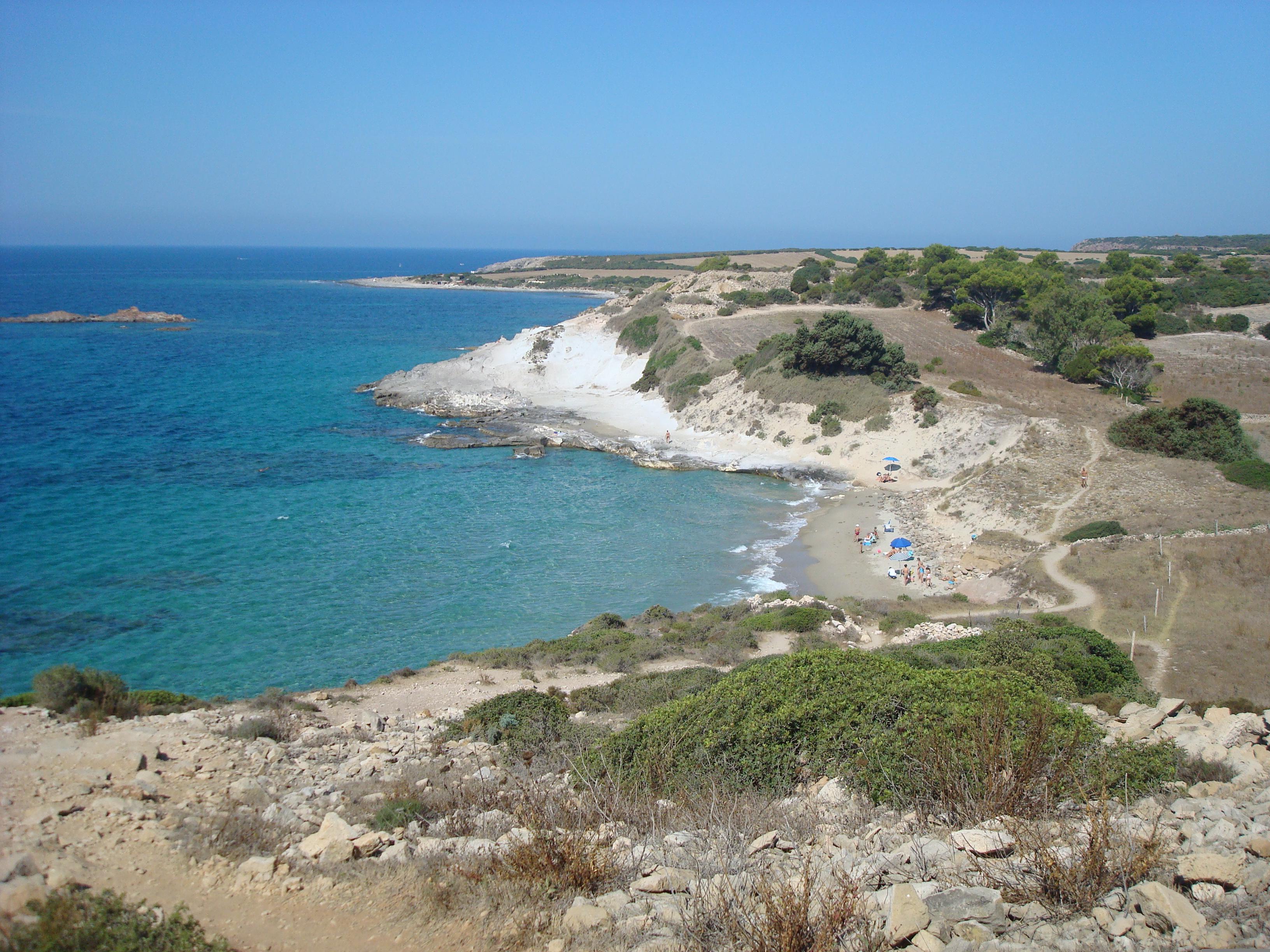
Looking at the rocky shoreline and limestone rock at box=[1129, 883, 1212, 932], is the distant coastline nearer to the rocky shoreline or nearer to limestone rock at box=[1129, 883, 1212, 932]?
the rocky shoreline

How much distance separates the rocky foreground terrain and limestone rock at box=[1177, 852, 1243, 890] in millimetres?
14

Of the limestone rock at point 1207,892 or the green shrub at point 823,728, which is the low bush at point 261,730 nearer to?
the green shrub at point 823,728

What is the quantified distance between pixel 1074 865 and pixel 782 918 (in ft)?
6.82

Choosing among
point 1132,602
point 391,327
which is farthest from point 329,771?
point 391,327

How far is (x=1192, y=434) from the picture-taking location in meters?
31.5

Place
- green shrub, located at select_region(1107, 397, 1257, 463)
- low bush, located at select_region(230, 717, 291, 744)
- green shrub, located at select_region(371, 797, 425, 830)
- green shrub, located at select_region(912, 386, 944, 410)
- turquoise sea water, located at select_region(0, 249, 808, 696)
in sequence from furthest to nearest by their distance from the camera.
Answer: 1. green shrub, located at select_region(912, 386, 944, 410)
2. green shrub, located at select_region(1107, 397, 1257, 463)
3. turquoise sea water, located at select_region(0, 249, 808, 696)
4. low bush, located at select_region(230, 717, 291, 744)
5. green shrub, located at select_region(371, 797, 425, 830)

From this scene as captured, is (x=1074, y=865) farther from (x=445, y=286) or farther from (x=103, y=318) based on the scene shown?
(x=445, y=286)

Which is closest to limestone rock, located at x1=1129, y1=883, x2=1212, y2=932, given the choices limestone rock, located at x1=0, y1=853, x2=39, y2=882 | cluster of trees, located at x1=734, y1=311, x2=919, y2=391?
limestone rock, located at x1=0, y1=853, x2=39, y2=882

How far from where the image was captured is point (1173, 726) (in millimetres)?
9414

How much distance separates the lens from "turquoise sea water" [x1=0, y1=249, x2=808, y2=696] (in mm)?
20656

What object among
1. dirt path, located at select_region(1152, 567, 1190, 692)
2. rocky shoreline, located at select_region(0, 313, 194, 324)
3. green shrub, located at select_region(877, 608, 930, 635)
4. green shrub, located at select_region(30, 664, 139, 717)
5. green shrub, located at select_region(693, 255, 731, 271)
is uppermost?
green shrub, located at select_region(693, 255, 731, 271)

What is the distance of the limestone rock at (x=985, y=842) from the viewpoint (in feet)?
19.7

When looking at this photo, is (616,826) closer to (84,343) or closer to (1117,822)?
(1117,822)

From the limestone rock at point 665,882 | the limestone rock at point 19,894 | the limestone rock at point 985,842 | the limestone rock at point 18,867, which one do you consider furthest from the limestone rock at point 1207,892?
the limestone rock at point 18,867
